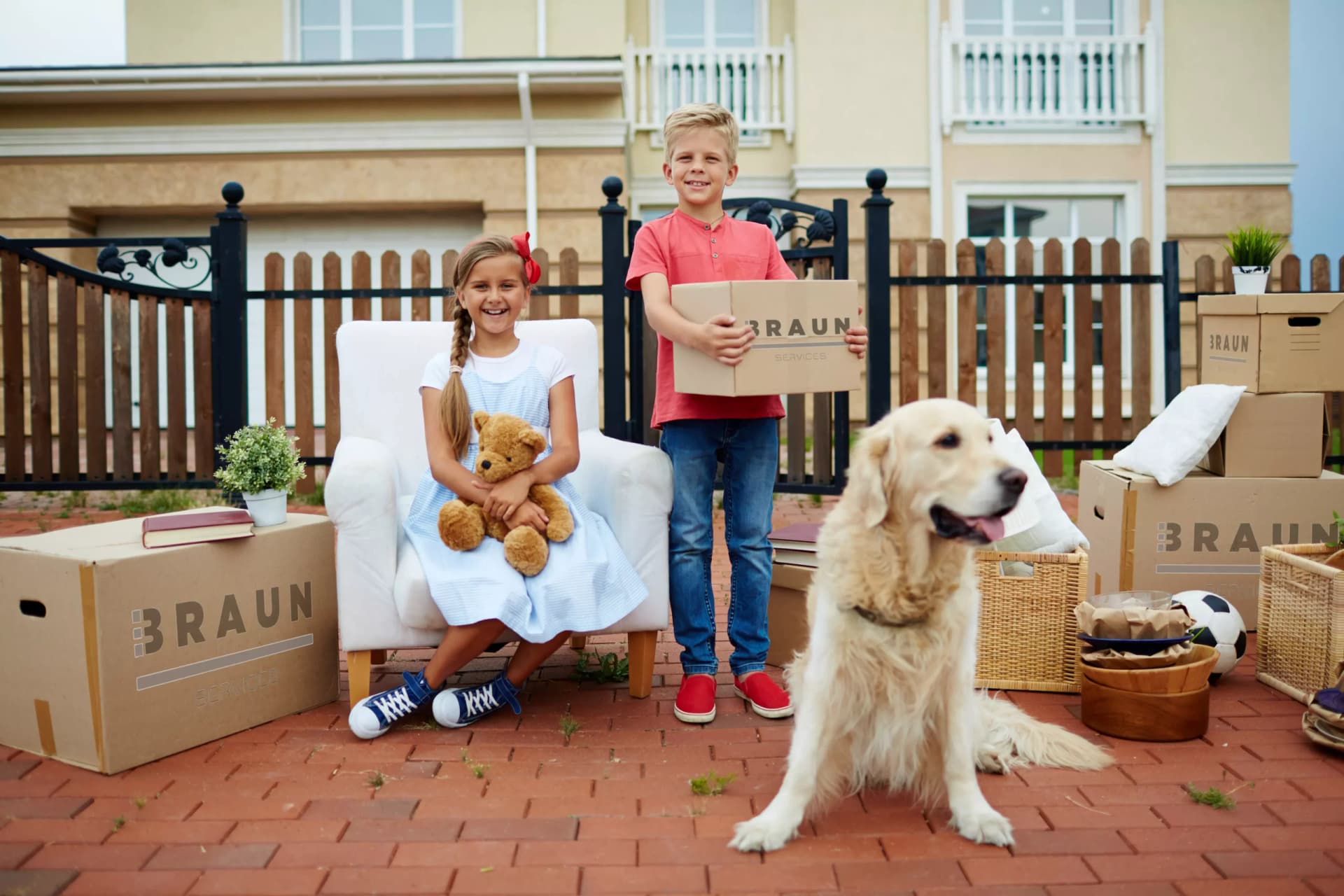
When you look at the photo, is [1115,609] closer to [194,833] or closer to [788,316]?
[788,316]

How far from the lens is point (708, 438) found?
3.21 m

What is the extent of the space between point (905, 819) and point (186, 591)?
2.05 metres

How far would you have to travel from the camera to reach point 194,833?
2.38m

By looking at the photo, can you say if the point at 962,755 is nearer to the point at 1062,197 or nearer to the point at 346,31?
the point at 1062,197

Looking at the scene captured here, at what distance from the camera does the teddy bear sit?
2.97 metres

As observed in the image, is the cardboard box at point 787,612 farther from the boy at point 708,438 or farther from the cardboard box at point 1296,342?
the cardboard box at point 1296,342

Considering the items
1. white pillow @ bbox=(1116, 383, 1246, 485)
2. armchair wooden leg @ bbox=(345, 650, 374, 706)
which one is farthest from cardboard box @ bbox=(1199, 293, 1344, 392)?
armchair wooden leg @ bbox=(345, 650, 374, 706)

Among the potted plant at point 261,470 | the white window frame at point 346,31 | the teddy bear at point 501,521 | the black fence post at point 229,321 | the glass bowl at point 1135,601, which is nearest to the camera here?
the teddy bear at point 501,521

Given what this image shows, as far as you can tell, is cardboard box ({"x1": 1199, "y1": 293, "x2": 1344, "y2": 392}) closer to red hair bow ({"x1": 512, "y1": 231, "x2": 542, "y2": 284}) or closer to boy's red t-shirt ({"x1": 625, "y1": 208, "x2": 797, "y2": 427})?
boy's red t-shirt ({"x1": 625, "y1": 208, "x2": 797, "y2": 427})

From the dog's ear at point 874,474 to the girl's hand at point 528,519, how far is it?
1.09 metres

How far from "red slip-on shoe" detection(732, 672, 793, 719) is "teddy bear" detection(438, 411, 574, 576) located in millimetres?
761

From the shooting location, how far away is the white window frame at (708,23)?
1057 centimetres

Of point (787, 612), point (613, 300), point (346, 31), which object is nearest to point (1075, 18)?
point (346, 31)

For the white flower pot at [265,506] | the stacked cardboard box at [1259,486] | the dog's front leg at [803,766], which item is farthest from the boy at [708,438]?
the stacked cardboard box at [1259,486]
